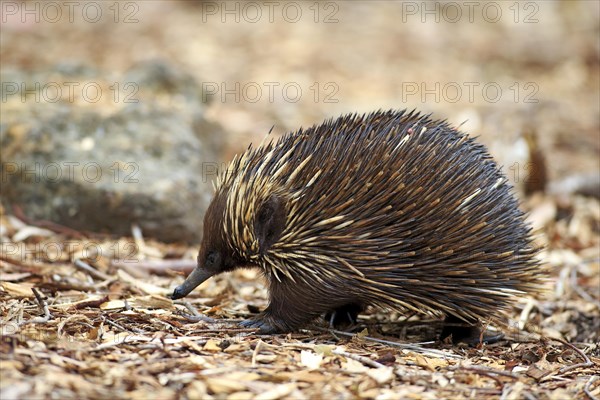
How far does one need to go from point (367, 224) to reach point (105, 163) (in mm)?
2987

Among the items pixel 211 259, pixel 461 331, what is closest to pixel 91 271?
pixel 211 259

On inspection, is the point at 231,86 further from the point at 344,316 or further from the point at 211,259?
the point at 211,259

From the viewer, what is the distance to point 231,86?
10.7 metres

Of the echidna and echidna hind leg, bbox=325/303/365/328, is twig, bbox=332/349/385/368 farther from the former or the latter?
echidna hind leg, bbox=325/303/365/328

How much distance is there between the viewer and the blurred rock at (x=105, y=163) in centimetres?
625

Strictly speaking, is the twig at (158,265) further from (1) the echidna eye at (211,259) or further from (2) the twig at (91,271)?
(1) the echidna eye at (211,259)

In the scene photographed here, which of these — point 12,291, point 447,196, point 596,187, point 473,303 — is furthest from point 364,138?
point 596,187

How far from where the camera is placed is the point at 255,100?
10461 millimetres

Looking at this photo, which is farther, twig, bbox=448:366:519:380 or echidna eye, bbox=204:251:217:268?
echidna eye, bbox=204:251:217:268

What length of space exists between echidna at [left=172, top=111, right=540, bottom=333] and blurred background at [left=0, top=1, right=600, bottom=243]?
206cm

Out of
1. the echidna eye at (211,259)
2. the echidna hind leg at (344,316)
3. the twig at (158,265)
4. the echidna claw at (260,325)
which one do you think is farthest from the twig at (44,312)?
the echidna hind leg at (344,316)

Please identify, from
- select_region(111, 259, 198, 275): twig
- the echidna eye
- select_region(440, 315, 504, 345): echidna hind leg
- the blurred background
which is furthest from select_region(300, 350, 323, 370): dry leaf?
the blurred background

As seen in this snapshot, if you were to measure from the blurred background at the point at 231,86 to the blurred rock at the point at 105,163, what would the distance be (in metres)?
0.01

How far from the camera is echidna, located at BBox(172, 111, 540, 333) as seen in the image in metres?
4.18
